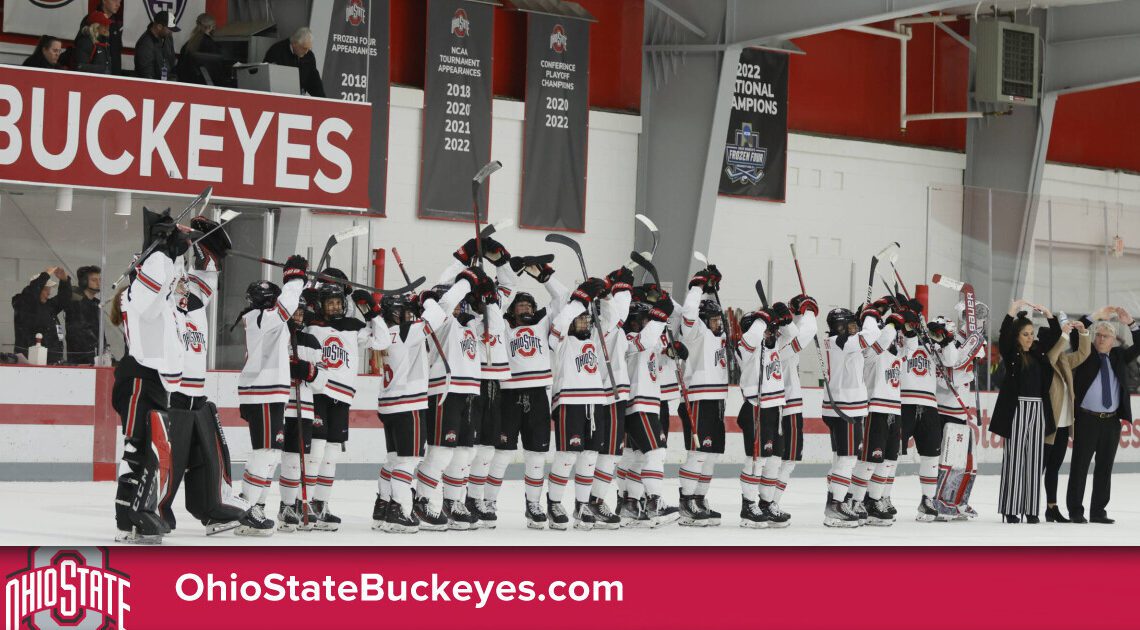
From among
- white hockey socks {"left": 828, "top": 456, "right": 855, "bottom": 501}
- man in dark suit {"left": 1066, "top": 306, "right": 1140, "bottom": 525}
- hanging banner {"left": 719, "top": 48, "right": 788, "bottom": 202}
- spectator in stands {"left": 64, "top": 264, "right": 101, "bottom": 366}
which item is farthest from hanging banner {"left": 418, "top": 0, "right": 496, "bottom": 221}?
man in dark suit {"left": 1066, "top": 306, "right": 1140, "bottom": 525}

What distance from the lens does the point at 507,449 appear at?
32.4 feet

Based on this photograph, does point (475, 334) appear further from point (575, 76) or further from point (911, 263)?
point (911, 263)

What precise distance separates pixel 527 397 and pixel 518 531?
0.89 m

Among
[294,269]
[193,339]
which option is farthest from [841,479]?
[193,339]

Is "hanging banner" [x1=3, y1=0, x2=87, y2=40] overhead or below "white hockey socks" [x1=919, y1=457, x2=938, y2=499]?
overhead

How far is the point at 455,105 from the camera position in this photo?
17625 millimetres

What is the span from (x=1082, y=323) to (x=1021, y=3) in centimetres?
956

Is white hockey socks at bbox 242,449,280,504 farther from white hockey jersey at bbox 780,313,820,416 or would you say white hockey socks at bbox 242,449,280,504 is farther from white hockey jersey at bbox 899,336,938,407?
white hockey jersey at bbox 899,336,938,407

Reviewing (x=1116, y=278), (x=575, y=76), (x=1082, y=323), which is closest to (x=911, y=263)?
(x=1116, y=278)

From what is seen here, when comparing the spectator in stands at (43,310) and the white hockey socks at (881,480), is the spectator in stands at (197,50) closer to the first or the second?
the spectator in stands at (43,310)

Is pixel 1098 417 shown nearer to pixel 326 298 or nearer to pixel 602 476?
pixel 602 476

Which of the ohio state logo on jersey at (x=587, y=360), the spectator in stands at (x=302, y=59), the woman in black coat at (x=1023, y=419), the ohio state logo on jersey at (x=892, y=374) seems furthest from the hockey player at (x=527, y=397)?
the spectator in stands at (x=302, y=59)

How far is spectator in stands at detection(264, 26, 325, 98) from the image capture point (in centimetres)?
1508

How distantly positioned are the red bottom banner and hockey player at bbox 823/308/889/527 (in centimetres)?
427
